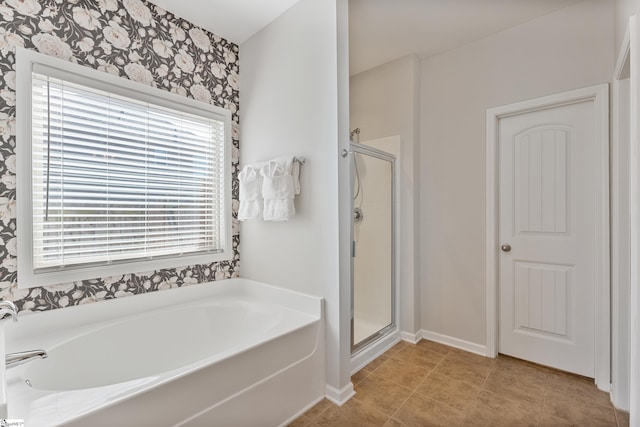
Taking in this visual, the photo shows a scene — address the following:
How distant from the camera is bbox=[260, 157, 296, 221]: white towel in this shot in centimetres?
199

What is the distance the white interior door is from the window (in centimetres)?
231

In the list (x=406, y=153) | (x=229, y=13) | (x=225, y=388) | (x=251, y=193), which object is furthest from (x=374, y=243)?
(x=229, y=13)

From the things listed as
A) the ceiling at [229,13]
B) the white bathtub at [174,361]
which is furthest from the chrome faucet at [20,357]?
the ceiling at [229,13]

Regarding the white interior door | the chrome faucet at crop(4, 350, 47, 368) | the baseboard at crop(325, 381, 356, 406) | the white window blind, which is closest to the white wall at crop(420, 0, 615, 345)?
the white interior door

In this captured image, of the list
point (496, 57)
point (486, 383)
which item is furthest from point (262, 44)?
point (486, 383)

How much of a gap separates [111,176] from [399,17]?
2353mm

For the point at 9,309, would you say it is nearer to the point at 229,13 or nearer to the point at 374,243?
the point at 229,13

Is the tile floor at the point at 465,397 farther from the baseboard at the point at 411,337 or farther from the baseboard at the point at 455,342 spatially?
the baseboard at the point at 411,337

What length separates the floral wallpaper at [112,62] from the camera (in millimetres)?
1531

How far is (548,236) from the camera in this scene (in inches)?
88.1

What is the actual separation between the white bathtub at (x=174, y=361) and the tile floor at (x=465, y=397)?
12.7 inches

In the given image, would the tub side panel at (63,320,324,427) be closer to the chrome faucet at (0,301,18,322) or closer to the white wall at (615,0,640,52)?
the chrome faucet at (0,301,18,322)

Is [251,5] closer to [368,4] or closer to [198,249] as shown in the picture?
[368,4]

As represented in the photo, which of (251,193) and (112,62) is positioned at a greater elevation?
(112,62)
